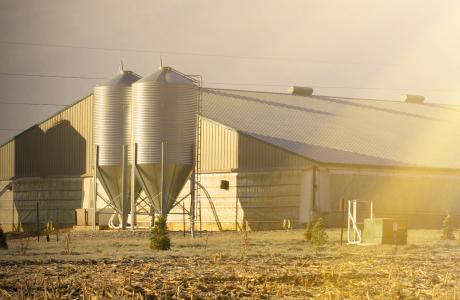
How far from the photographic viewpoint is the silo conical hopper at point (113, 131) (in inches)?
2096

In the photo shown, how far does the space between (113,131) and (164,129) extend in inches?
171

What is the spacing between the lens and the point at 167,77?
5103 centimetres

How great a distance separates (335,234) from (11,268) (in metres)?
22.9

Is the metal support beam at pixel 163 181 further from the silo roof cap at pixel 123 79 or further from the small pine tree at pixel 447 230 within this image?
the small pine tree at pixel 447 230

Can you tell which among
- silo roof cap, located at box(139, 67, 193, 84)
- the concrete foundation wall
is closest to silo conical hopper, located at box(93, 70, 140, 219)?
silo roof cap, located at box(139, 67, 193, 84)

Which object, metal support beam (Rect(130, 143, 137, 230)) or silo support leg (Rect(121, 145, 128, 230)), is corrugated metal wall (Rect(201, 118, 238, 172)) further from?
metal support beam (Rect(130, 143, 137, 230))

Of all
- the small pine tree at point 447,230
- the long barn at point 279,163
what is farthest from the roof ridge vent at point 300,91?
the small pine tree at point 447,230

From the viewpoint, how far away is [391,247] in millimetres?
36031

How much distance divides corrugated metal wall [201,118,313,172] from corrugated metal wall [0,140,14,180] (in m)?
18.2

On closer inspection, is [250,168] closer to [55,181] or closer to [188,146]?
[188,146]

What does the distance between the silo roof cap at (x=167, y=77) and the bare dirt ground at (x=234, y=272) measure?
50.4 feet

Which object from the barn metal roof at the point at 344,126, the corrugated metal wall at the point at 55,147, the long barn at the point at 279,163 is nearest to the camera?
the long barn at the point at 279,163

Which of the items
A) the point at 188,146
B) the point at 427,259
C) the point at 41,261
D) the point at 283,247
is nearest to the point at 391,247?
the point at 283,247

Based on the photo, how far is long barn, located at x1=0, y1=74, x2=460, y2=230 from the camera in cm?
5266
